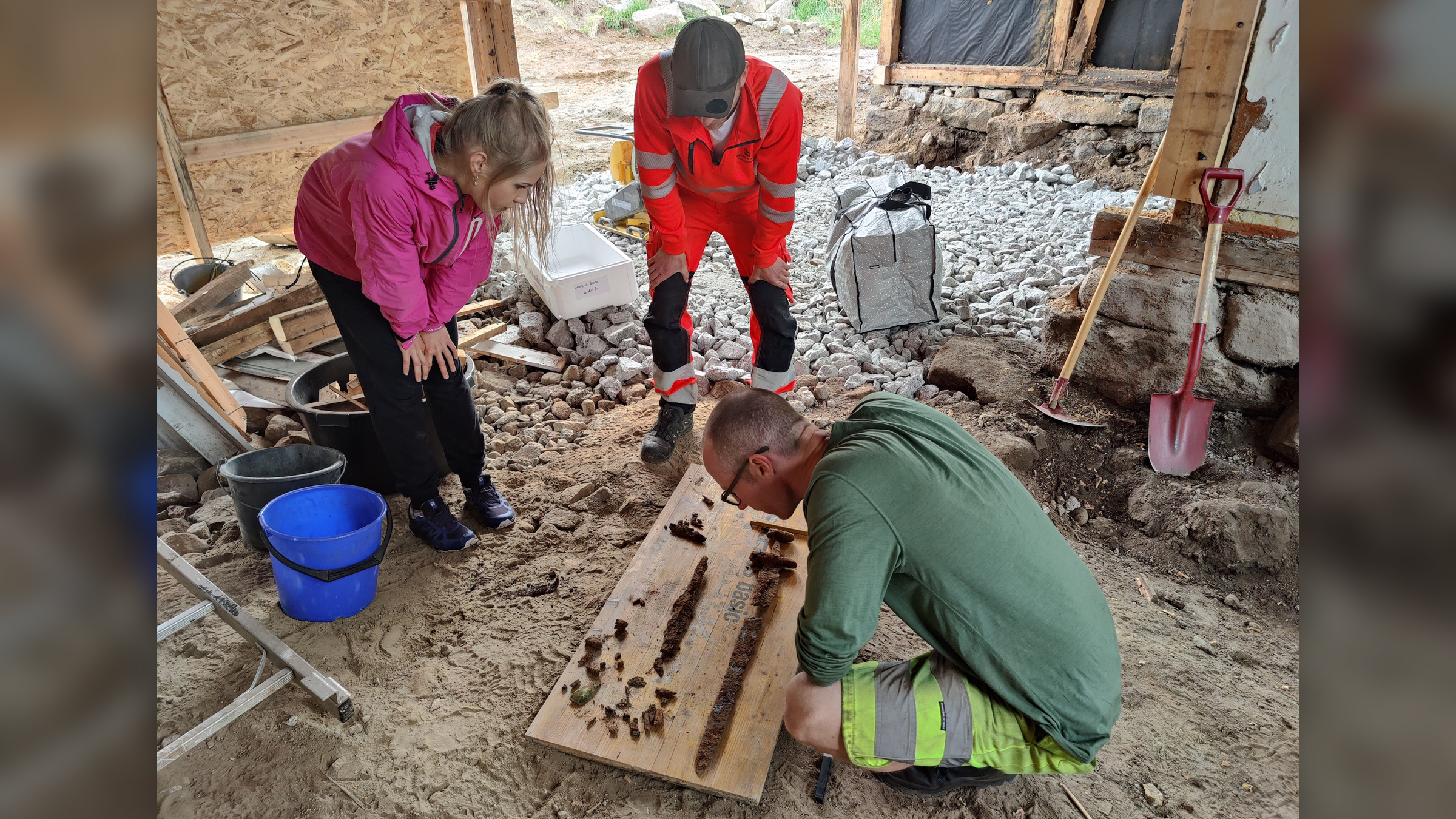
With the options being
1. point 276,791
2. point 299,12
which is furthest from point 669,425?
point 299,12

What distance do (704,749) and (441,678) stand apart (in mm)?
965

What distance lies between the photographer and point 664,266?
3.62m

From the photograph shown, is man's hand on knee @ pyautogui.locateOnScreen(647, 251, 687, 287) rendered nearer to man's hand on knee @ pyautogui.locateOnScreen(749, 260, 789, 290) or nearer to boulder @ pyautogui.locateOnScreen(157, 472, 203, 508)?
man's hand on knee @ pyautogui.locateOnScreen(749, 260, 789, 290)

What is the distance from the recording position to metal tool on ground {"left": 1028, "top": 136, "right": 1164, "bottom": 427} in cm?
366

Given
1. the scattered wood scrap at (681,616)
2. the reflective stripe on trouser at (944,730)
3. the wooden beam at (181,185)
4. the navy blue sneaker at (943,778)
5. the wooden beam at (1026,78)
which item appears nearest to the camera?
the reflective stripe on trouser at (944,730)

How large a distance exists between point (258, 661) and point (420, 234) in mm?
1516

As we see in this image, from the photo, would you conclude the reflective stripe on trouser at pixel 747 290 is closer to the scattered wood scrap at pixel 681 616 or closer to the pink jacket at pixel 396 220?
the pink jacket at pixel 396 220

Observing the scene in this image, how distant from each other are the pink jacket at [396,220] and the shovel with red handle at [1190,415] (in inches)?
117

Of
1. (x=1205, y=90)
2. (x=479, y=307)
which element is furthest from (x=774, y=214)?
(x=479, y=307)

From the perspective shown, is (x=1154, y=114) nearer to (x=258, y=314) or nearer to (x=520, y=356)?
(x=520, y=356)

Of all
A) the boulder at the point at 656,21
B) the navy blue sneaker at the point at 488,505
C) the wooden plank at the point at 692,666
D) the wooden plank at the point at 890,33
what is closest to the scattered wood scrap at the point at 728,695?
the wooden plank at the point at 692,666

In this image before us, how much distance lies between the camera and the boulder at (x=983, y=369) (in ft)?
13.5

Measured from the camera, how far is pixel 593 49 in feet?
52.1
